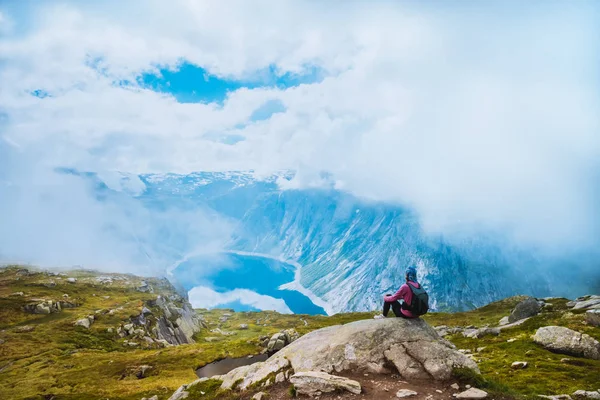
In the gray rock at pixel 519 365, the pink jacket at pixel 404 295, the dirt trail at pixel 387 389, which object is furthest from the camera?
the gray rock at pixel 519 365

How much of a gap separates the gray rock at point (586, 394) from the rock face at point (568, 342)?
19637mm

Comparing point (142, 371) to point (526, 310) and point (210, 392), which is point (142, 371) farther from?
point (526, 310)

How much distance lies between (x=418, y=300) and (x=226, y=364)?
266ft

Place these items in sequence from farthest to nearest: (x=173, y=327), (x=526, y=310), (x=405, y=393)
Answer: (x=173, y=327)
(x=526, y=310)
(x=405, y=393)

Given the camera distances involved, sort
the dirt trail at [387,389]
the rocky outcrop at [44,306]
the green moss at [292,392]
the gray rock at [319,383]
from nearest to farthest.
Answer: the dirt trail at [387,389] → the gray rock at [319,383] → the green moss at [292,392] → the rocky outcrop at [44,306]

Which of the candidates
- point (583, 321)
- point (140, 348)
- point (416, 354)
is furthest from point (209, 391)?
point (140, 348)

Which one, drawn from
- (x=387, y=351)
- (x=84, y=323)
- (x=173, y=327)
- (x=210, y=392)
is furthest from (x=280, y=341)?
(x=173, y=327)

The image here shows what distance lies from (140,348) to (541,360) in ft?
419

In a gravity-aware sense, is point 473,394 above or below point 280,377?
below

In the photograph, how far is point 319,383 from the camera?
25766mm

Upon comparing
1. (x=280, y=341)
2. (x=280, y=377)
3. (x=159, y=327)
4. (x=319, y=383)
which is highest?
(x=159, y=327)

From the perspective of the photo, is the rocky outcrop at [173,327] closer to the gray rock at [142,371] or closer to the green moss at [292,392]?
the gray rock at [142,371]

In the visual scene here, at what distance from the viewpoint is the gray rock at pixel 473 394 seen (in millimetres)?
22203

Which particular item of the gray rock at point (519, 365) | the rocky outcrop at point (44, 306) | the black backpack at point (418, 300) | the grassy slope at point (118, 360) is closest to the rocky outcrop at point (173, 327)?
the grassy slope at point (118, 360)
